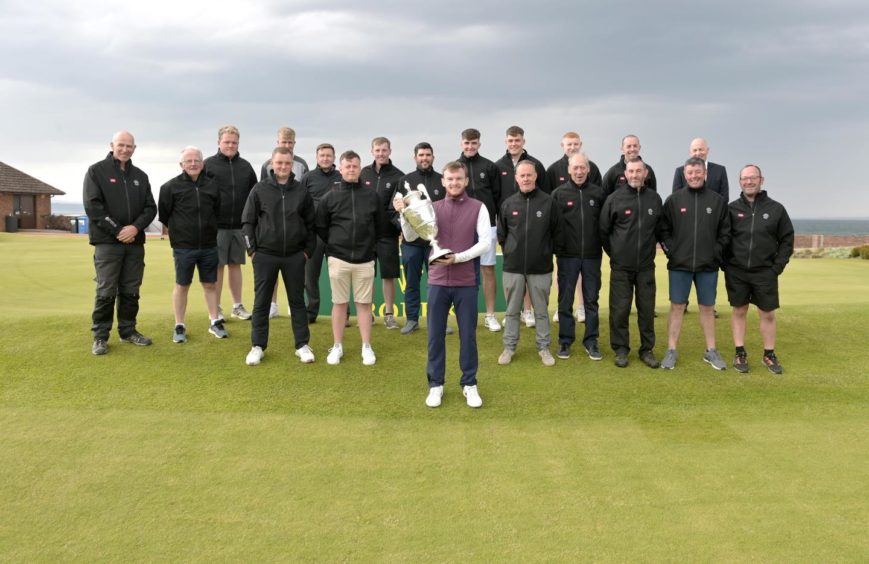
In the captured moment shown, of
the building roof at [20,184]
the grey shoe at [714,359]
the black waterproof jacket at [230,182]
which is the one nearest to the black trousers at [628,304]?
the grey shoe at [714,359]

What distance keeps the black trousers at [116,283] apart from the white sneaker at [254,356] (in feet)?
4.85

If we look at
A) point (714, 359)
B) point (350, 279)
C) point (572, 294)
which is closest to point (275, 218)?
point (350, 279)

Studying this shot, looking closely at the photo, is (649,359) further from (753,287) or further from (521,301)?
(521,301)

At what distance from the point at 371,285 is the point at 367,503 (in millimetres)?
3035

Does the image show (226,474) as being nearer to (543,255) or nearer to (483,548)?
(483,548)

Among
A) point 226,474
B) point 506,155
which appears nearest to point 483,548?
point 226,474

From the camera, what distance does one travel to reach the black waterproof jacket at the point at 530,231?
6.30 m

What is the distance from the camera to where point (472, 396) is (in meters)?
5.38

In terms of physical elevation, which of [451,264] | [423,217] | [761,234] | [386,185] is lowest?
[451,264]

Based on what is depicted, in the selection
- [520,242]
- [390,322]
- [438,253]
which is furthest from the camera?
[390,322]

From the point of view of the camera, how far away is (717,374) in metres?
6.33

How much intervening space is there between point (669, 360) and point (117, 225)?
18.5 feet

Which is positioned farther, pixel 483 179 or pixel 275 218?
pixel 483 179

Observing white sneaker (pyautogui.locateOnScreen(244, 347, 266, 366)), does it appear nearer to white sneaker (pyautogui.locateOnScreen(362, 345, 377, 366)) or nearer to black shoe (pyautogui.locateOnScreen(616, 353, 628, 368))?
white sneaker (pyautogui.locateOnScreen(362, 345, 377, 366))
